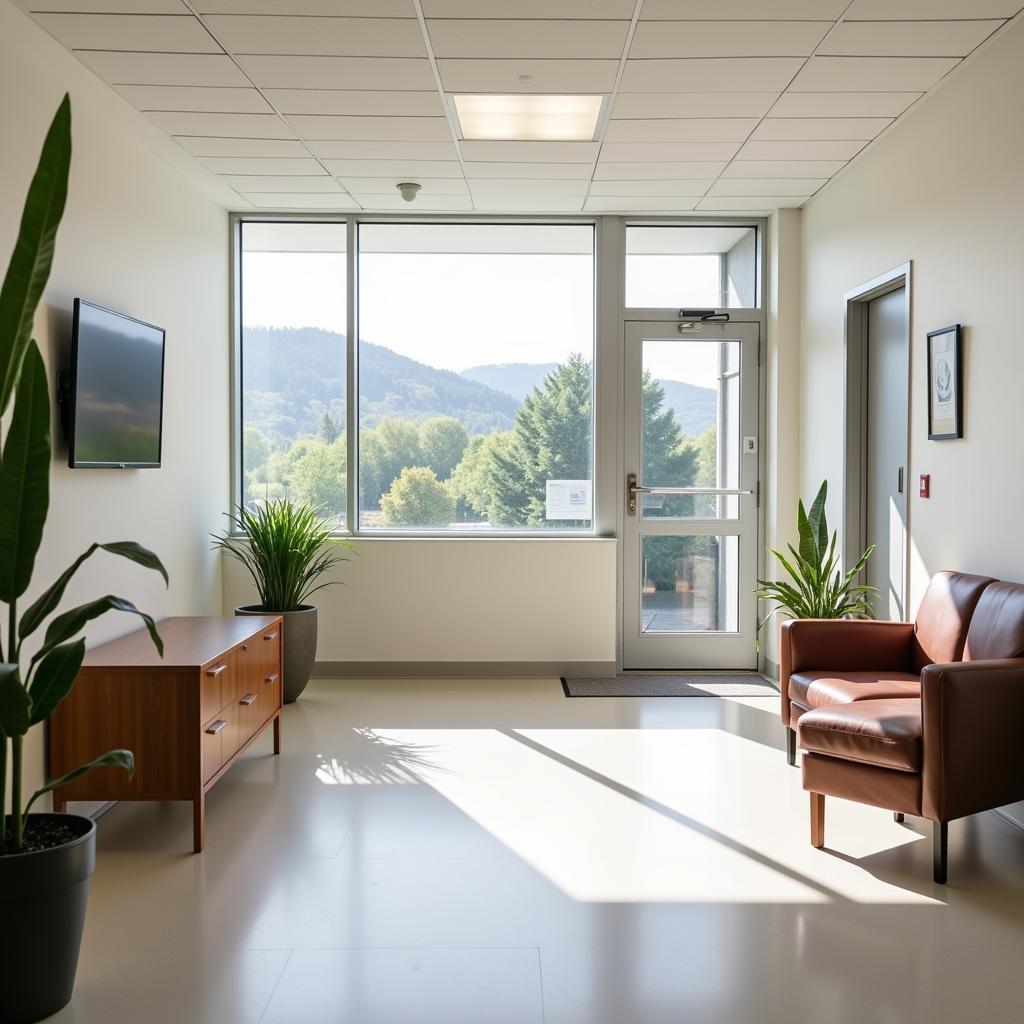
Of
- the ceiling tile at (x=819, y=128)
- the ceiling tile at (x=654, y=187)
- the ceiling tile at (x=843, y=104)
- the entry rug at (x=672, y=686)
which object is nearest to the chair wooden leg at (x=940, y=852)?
the entry rug at (x=672, y=686)

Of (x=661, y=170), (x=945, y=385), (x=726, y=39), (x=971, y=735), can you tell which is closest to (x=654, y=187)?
(x=661, y=170)

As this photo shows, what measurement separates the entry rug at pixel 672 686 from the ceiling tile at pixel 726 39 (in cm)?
348

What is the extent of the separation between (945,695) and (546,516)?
3.64 m

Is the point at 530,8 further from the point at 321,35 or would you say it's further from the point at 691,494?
the point at 691,494

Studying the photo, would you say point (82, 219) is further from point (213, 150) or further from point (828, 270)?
point (828, 270)

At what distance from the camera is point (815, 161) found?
5031 mm

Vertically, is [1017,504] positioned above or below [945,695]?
above

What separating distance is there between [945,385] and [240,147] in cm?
350

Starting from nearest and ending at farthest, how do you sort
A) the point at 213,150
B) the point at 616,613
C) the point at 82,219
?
the point at 82,219 < the point at 213,150 < the point at 616,613

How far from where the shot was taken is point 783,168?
5.16 metres

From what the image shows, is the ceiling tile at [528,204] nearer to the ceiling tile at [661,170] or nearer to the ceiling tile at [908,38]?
the ceiling tile at [661,170]

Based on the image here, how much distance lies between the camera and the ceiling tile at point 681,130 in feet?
14.6

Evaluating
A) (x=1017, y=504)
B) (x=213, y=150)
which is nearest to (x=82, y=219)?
(x=213, y=150)

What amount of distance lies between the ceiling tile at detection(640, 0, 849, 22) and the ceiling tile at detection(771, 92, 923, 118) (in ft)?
2.47
